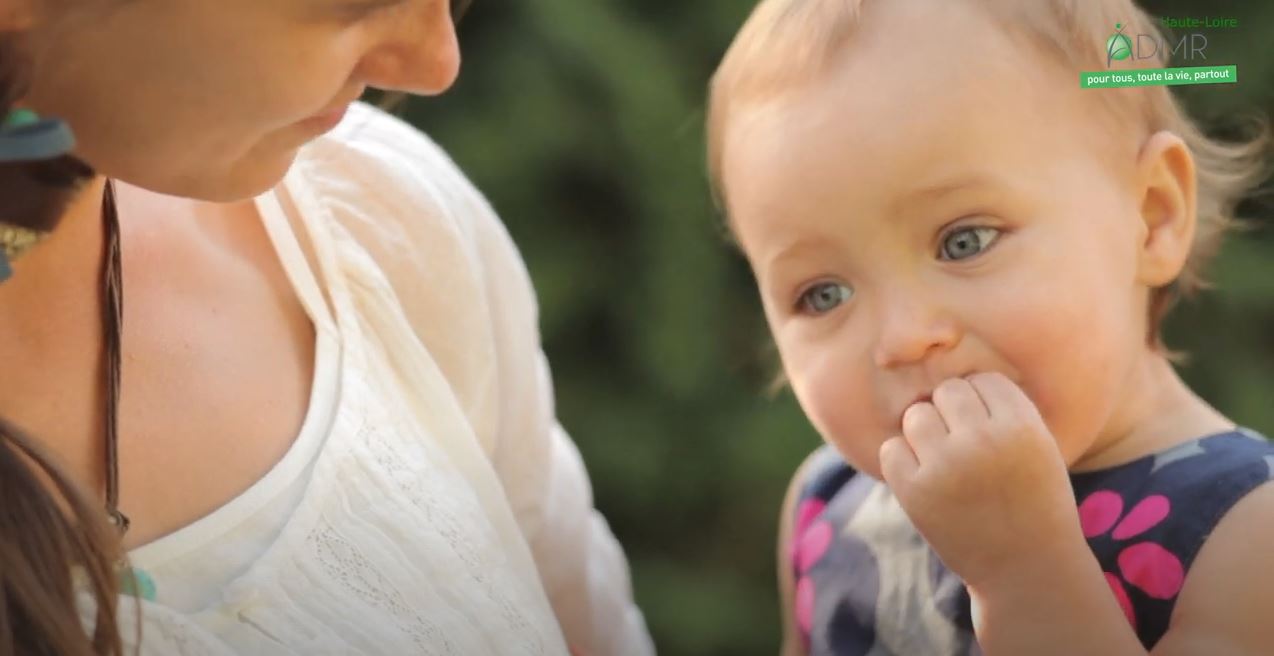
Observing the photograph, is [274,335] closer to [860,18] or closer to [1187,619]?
[860,18]

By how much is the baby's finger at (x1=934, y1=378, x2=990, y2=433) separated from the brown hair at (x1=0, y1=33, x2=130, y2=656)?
418 mm

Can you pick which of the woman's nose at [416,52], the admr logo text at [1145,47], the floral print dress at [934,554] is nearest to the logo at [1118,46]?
the admr logo text at [1145,47]

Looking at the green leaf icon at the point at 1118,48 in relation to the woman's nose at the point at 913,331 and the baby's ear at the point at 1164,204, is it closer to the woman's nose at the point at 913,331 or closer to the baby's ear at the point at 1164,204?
the baby's ear at the point at 1164,204

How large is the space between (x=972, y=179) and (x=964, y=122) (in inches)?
1.2

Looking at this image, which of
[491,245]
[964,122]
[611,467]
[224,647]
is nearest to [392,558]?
[224,647]

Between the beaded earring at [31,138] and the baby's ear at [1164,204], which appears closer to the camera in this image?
the beaded earring at [31,138]

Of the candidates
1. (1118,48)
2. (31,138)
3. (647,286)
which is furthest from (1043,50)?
(647,286)

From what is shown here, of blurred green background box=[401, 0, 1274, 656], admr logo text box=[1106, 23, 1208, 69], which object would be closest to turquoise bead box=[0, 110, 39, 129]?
admr logo text box=[1106, 23, 1208, 69]

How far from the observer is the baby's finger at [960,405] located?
28.8 inches

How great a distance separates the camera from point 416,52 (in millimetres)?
712

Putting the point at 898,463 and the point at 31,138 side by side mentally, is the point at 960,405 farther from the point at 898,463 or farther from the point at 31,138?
the point at 31,138

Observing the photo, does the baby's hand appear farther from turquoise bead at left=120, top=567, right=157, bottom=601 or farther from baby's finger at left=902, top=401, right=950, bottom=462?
turquoise bead at left=120, top=567, right=157, bottom=601

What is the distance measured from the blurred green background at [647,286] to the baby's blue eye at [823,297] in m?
0.48

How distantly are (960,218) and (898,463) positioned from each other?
138 mm
